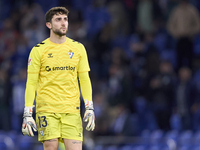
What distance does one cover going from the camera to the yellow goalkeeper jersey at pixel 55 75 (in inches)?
311

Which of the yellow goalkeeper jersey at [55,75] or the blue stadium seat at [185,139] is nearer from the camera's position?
the yellow goalkeeper jersey at [55,75]

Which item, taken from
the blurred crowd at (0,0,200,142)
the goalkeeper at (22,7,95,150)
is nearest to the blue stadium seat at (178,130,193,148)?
the blurred crowd at (0,0,200,142)

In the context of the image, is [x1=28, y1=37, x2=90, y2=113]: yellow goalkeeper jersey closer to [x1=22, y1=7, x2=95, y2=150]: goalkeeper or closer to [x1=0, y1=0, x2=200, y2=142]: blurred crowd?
[x1=22, y1=7, x2=95, y2=150]: goalkeeper

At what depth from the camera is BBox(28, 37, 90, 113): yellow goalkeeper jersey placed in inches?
311

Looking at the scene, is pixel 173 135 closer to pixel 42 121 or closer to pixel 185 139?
pixel 185 139

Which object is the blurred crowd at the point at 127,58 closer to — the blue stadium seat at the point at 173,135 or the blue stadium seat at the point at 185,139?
the blue stadium seat at the point at 173,135

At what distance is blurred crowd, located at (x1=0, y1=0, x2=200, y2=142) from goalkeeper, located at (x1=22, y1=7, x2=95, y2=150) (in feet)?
20.1

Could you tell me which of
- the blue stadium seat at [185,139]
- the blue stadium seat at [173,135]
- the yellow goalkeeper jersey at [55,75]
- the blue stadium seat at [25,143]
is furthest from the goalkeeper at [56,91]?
the blue stadium seat at [25,143]

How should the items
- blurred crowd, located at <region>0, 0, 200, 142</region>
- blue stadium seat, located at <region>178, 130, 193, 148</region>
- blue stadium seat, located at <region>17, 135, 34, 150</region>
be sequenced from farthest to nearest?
blurred crowd, located at <region>0, 0, 200, 142</region> < blue stadium seat, located at <region>17, 135, 34, 150</region> < blue stadium seat, located at <region>178, 130, 193, 148</region>

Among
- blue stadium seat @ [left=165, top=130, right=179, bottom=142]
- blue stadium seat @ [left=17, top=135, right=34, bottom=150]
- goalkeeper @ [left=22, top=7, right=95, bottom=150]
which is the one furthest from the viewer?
blue stadium seat @ [left=17, top=135, right=34, bottom=150]

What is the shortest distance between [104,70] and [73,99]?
850 cm

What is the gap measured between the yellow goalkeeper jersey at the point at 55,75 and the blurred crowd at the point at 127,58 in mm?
6177

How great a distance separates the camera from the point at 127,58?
1636cm

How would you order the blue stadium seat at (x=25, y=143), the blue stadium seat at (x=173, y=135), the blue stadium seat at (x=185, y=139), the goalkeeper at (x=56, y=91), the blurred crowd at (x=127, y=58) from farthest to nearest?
the blurred crowd at (x=127, y=58)
the blue stadium seat at (x=25, y=143)
the blue stadium seat at (x=173, y=135)
the blue stadium seat at (x=185, y=139)
the goalkeeper at (x=56, y=91)
